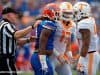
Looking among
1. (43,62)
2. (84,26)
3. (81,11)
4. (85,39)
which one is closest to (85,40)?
(85,39)

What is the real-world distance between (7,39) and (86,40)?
117cm

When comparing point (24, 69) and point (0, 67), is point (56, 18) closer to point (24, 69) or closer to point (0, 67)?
point (0, 67)

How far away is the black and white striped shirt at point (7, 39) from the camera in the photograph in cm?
806

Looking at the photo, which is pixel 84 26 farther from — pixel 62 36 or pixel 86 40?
pixel 62 36

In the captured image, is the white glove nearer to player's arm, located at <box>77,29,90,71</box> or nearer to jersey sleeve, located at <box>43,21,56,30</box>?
jersey sleeve, located at <box>43,21,56,30</box>

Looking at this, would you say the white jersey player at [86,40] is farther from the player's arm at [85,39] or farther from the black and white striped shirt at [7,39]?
the black and white striped shirt at [7,39]

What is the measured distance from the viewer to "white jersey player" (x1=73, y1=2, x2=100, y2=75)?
823 cm

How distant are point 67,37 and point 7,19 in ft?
3.76

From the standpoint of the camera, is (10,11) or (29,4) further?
(29,4)

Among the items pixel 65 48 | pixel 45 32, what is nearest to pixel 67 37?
pixel 65 48

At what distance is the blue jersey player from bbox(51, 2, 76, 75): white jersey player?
34 cm

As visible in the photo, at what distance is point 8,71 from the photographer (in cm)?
817

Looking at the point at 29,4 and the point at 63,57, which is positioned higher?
the point at 29,4

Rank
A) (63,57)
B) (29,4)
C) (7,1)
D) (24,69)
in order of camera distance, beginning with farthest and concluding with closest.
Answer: (29,4), (7,1), (24,69), (63,57)
